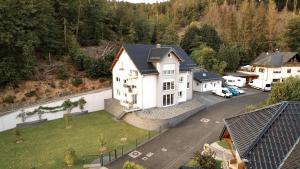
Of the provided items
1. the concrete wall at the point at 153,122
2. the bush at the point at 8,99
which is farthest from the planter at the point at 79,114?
the bush at the point at 8,99

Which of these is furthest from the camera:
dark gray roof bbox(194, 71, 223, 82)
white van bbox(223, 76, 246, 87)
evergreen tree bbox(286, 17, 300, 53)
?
evergreen tree bbox(286, 17, 300, 53)

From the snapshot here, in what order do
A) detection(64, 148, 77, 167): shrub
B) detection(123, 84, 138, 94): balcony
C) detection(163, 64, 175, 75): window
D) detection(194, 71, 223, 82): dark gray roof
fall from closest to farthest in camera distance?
detection(64, 148, 77, 167): shrub, detection(123, 84, 138, 94): balcony, detection(163, 64, 175, 75): window, detection(194, 71, 223, 82): dark gray roof

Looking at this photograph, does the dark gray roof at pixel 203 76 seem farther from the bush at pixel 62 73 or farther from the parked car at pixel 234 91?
the bush at pixel 62 73

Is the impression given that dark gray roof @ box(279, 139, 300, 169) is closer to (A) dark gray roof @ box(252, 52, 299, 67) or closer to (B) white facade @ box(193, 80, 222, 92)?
(B) white facade @ box(193, 80, 222, 92)

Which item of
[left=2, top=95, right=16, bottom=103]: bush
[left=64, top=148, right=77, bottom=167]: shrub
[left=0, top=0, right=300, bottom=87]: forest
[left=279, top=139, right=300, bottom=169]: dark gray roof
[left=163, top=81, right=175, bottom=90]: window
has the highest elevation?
[left=0, top=0, right=300, bottom=87]: forest

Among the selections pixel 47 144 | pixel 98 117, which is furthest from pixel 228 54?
pixel 47 144

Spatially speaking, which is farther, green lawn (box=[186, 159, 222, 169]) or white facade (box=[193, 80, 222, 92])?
white facade (box=[193, 80, 222, 92])

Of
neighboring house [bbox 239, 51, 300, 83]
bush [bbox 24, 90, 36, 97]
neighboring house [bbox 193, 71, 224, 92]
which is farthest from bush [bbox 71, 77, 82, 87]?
neighboring house [bbox 239, 51, 300, 83]
